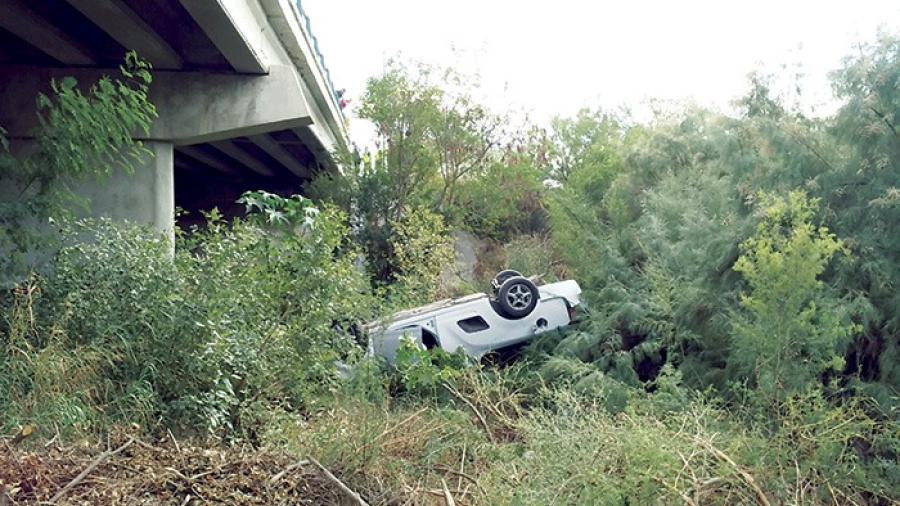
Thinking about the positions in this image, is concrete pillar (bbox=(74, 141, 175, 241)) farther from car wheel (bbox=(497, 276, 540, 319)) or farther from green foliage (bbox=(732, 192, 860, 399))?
green foliage (bbox=(732, 192, 860, 399))

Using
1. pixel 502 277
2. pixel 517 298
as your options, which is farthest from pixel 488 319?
pixel 502 277

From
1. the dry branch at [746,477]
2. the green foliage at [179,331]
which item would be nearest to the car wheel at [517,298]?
the green foliage at [179,331]

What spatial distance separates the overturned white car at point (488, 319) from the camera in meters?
11.4

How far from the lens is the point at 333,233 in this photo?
9.61m

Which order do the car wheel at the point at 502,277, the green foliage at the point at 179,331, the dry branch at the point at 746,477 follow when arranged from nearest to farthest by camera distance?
1. the dry branch at the point at 746,477
2. the green foliage at the point at 179,331
3. the car wheel at the point at 502,277

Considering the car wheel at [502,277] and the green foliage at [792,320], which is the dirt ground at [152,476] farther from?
the car wheel at [502,277]

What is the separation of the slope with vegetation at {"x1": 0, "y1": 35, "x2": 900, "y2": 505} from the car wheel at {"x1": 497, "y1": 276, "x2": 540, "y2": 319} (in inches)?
19.7

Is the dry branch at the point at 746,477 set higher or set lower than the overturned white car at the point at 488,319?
lower

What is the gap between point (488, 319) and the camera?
11789 millimetres

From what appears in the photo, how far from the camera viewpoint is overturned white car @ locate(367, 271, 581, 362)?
37.5 feet

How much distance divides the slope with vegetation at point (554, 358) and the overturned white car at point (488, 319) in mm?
337

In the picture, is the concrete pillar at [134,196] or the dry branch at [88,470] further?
the concrete pillar at [134,196]

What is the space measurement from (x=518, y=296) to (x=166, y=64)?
5549mm

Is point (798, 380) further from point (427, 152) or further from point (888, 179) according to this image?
point (427, 152)
